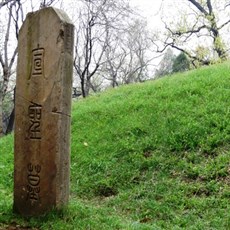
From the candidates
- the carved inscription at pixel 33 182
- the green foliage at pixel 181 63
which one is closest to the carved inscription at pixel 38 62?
the carved inscription at pixel 33 182

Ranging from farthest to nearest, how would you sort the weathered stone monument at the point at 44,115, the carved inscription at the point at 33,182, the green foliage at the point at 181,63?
the green foliage at the point at 181,63 → the carved inscription at the point at 33,182 → the weathered stone monument at the point at 44,115

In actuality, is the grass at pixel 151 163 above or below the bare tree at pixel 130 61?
below

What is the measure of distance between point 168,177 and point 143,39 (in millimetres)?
22993

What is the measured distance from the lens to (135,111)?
7523 mm

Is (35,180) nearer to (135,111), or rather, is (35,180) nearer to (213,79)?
(135,111)

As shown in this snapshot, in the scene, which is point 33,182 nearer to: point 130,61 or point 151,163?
point 151,163

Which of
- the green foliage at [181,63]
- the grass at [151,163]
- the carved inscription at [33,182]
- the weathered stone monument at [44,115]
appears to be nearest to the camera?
the weathered stone monument at [44,115]

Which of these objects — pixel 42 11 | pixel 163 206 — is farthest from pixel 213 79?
pixel 42 11

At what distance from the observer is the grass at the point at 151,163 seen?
407 cm

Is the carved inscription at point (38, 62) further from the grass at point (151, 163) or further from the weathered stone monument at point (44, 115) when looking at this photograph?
the grass at point (151, 163)

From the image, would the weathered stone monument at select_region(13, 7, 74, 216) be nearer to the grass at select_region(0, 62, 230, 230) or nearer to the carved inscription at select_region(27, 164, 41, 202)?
the carved inscription at select_region(27, 164, 41, 202)

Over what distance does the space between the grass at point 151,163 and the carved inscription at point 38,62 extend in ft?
4.61

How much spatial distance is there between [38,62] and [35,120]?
0.60m

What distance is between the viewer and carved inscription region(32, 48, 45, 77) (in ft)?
13.0
